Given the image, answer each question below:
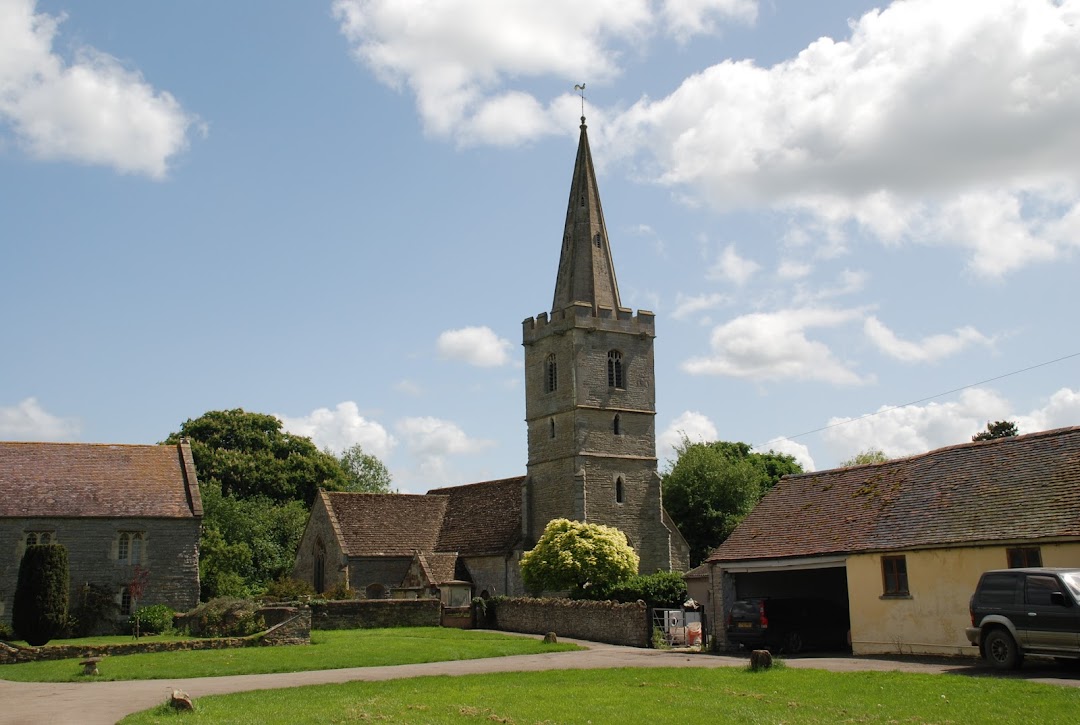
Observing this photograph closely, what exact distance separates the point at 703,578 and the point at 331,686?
29556 millimetres

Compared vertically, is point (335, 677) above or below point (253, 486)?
below

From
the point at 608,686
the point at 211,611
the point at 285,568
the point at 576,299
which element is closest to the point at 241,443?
the point at 285,568

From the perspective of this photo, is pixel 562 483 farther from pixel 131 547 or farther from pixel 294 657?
pixel 294 657

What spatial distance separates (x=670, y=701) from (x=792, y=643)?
1108 cm

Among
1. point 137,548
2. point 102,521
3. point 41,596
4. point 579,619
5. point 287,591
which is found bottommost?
point 579,619

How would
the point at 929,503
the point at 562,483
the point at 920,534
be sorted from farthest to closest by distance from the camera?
the point at 562,483, the point at 929,503, the point at 920,534

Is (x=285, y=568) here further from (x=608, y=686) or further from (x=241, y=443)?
(x=608, y=686)

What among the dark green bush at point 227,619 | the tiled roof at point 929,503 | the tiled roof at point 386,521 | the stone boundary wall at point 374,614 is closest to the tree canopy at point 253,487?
the tiled roof at point 386,521

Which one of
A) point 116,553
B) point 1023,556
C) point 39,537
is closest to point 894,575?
point 1023,556

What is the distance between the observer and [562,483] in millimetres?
45969

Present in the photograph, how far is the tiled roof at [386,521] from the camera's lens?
47656 mm

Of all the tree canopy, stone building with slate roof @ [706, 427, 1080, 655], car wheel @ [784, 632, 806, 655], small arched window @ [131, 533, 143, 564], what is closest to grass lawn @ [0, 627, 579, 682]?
car wheel @ [784, 632, 806, 655]

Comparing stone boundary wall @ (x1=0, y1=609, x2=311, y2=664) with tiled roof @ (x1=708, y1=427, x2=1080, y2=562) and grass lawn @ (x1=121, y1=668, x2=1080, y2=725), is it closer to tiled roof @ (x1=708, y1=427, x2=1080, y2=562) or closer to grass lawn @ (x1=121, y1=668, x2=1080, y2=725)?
grass lawn @ (x1=121, y1=668, x2=1080, y2=725)

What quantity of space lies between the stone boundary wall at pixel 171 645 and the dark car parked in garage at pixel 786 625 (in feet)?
43.8
